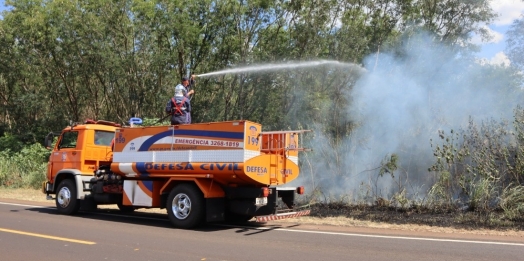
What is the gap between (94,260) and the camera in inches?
269

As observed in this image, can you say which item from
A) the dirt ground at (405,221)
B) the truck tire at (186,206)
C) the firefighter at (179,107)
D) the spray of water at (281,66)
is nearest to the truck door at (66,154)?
the firefighter at (179,107)

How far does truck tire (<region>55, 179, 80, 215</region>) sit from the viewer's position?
11984 mm

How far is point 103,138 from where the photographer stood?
498 inches

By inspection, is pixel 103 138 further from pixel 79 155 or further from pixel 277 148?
pixel 277 148

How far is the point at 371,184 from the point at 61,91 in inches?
853

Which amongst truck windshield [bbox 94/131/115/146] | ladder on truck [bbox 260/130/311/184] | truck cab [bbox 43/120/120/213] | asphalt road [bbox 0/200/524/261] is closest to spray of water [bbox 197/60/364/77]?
truck windshield [bbox 94/131/115/146]

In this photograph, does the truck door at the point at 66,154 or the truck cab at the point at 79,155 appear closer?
the truck cab at the point at 79,155

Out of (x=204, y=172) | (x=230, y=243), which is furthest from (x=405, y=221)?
(x=204, y=172)

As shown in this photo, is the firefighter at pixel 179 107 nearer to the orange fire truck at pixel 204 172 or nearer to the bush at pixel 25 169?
the orange fire truck at pixel 204 172

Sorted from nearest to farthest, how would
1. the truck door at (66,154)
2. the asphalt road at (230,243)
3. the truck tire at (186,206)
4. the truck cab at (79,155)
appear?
the asphalt road at (230,243) < the truck tire at (186,206) < the truck cab at (79,155) < the truck door at (66,154)

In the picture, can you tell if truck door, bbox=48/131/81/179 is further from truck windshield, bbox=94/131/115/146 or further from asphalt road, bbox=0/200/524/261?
asphalt road, bbox=0/200/524/261

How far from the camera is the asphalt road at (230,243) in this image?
7211 millimetres

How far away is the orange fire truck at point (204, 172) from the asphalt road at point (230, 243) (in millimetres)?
475

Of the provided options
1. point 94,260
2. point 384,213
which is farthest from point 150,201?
point 384,213
